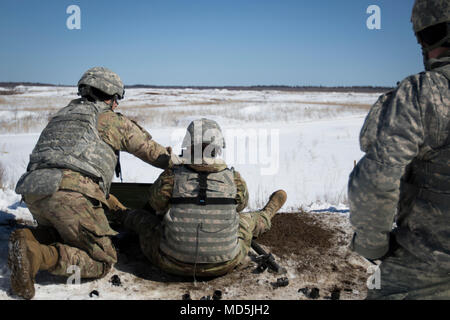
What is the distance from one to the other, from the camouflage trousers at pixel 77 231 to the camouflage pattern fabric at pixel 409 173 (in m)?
2.25

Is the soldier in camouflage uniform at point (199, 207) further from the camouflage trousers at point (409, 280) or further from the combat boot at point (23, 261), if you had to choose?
the camouflage trousers at point (409, 280)

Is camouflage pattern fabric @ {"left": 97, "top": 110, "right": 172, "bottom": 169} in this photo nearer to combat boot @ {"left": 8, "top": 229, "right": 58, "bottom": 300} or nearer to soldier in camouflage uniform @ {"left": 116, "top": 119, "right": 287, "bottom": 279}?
soldier in camouflage uniform @ {"left": 116, "top": 119, "right": 287, "bottom": 279}

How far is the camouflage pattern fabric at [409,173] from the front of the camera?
5.61ft

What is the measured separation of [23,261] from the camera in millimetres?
2775

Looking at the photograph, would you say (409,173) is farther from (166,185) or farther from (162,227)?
(162,227)

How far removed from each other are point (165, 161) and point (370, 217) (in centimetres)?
255

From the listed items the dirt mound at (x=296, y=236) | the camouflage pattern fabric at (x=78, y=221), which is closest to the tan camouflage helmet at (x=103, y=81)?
the camouflage pattern fabric at (x=78, y=221)

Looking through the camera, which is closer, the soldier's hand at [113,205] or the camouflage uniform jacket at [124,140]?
the camouflage uniform jacket at [124,140]

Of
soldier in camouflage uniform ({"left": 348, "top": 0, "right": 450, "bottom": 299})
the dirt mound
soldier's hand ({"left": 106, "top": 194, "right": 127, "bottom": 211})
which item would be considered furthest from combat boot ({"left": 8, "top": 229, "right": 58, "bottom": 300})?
the dirt mound

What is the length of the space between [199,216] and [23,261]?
1283mm

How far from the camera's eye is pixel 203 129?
3.35 m

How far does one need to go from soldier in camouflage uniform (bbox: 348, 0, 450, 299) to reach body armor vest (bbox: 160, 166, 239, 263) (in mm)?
1537

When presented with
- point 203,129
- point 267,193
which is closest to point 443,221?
point 203,129
